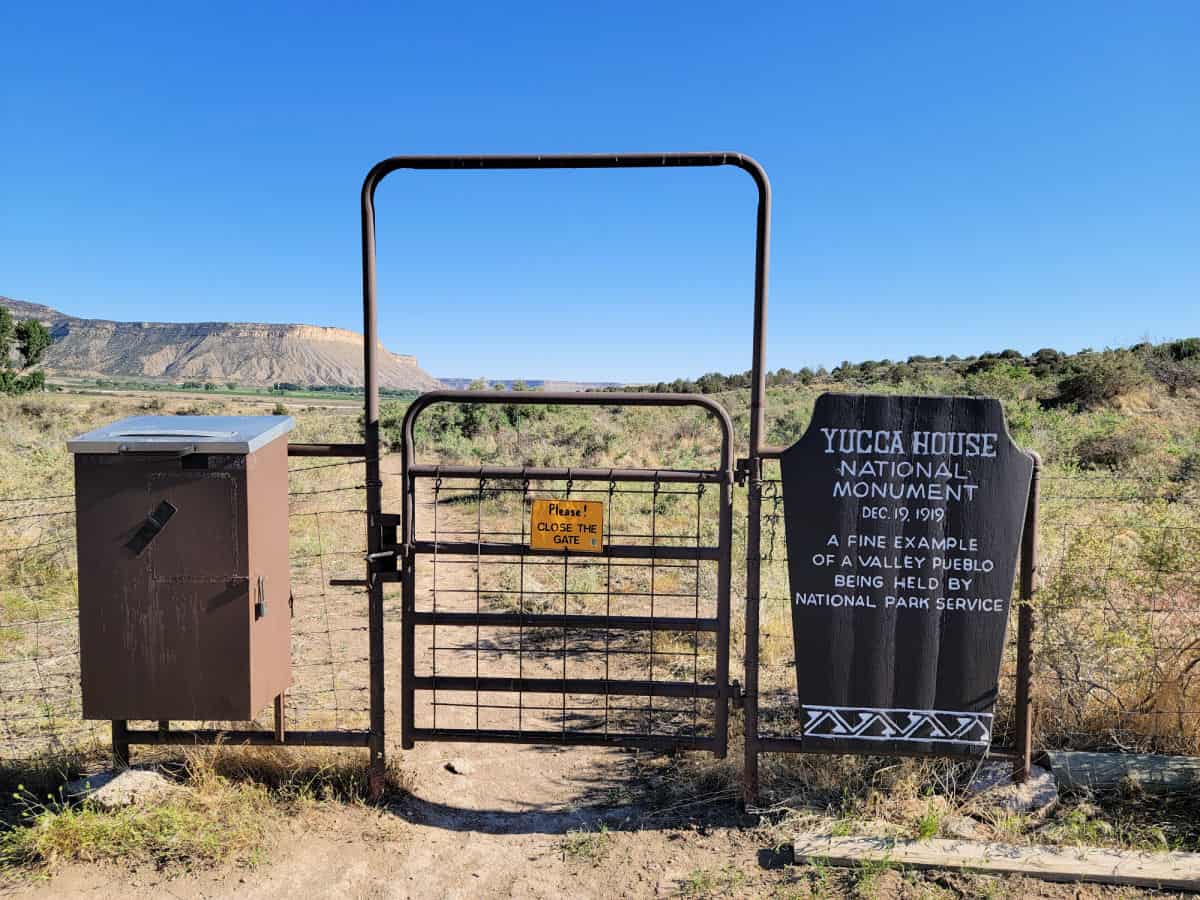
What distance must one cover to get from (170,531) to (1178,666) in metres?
5.55

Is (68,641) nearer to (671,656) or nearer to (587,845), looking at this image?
(671,656)

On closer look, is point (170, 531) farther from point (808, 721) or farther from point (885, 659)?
point (885, 659)

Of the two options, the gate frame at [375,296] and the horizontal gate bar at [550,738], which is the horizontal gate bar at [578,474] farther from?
the horizontal gate bar at [550,738]

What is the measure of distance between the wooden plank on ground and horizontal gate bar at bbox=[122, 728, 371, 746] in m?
2.30

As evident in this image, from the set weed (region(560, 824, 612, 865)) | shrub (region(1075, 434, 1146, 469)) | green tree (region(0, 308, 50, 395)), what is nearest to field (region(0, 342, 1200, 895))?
weed (region(560, 824, 612, 865))

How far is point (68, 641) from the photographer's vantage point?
248 inches

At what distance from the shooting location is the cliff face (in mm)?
158000

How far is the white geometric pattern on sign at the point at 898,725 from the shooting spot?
3.78 meters

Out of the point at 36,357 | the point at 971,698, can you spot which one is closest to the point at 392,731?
the point at 971,698

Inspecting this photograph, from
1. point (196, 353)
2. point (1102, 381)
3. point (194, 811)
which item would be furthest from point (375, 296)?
point (196, 353)

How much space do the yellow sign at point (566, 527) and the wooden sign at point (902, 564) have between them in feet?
3.16

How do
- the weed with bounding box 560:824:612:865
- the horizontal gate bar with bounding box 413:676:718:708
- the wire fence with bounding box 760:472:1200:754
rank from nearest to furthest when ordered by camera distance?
the weed with bounding box 560:824:612:865 → the horizontal gate bar with bounding box 413:676:718:708 → the wire fence with bounding box 760:472:1200:754

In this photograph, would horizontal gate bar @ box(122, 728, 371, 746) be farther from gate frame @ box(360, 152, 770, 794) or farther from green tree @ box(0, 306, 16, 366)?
green tree @ box(0, 306, 16, 366)

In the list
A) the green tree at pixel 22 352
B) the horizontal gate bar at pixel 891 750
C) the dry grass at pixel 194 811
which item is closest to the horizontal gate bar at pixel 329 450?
the dry grass at pixel 194 811
